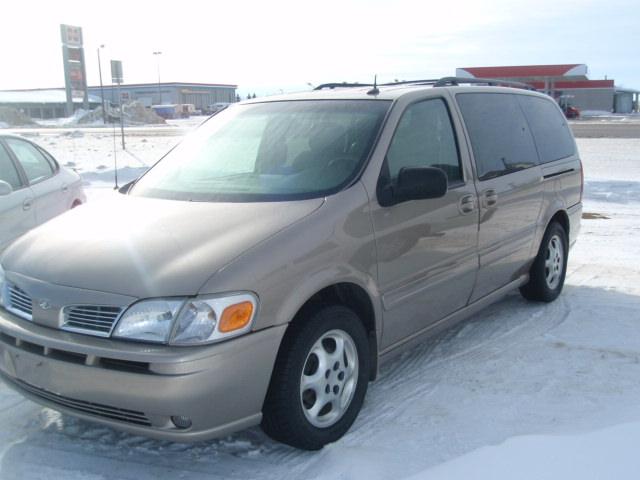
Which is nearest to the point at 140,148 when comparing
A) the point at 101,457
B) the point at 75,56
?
the point at 101,457

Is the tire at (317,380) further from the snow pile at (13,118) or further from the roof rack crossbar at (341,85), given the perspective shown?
the snow pile at (13,118)

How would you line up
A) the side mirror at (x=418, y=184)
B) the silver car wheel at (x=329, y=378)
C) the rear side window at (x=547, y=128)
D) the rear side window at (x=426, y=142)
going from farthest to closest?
1. the rear side window at (x=547, y=128)
2. the rear side window at (x=426, y=142)
3. the side mirror at (x=418, y=184)
4. the silver car wheel at (x=329, y=378)

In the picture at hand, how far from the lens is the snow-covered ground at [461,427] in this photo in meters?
3.23

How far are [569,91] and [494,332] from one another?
65631 millimetres

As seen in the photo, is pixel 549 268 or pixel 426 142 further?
pixel 549 268

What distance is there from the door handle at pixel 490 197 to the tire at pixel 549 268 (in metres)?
1.14

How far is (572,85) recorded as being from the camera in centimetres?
6475

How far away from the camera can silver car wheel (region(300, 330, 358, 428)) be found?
3.35m

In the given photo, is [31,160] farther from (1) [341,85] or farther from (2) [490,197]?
(2) [490,197]

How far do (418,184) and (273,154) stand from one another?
3.11 ft

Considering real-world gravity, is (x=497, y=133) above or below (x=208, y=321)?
above

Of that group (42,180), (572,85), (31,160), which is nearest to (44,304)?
(42,180)

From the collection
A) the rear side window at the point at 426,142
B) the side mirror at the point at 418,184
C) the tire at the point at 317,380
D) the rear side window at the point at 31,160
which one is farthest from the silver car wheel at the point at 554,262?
the rear side window at the point at 31,160

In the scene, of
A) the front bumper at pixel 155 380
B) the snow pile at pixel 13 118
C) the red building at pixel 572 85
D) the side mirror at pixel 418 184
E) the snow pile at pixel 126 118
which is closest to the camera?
the front bumper at pixel 155 380
